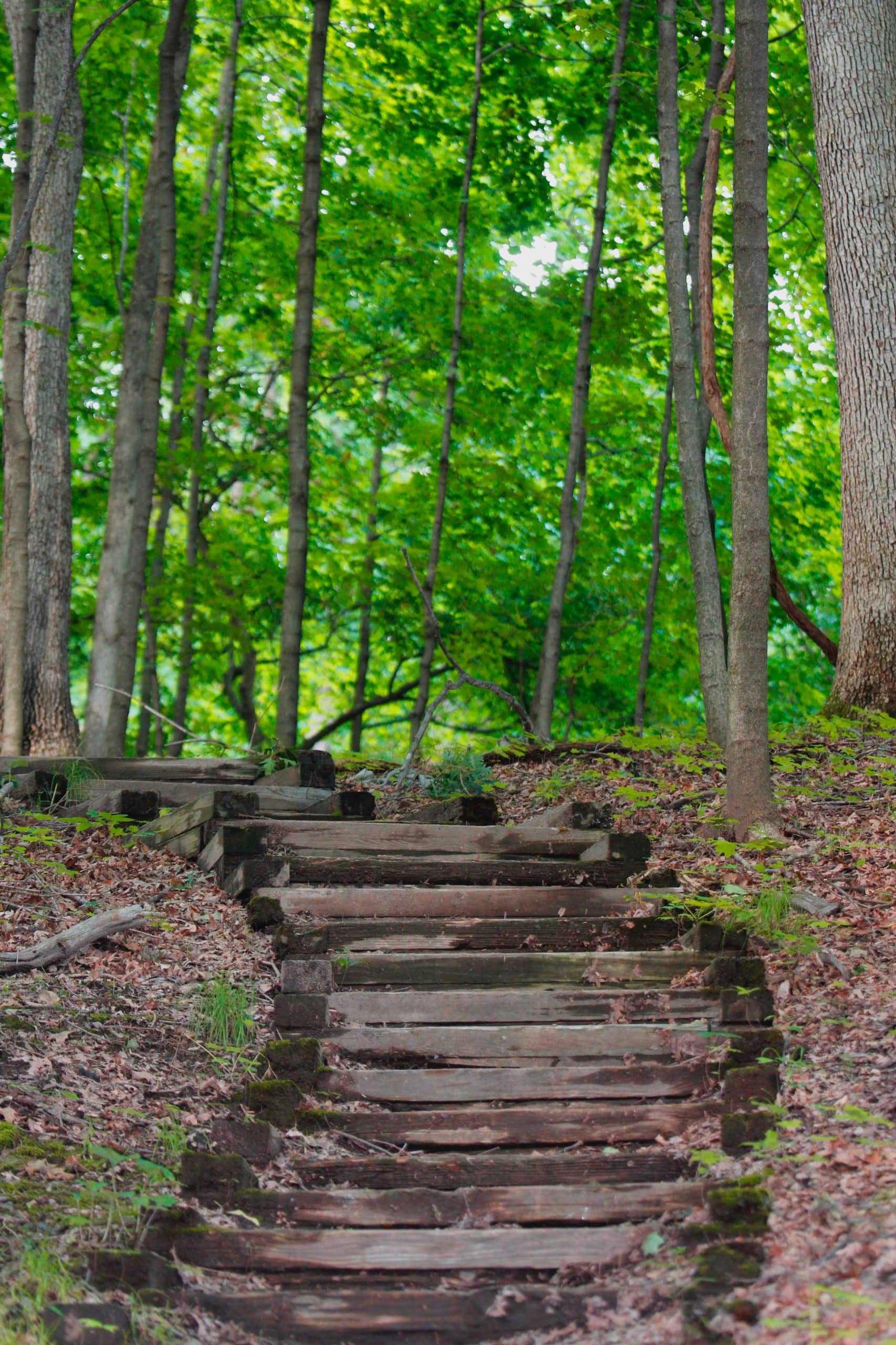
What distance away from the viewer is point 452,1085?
14.6ft

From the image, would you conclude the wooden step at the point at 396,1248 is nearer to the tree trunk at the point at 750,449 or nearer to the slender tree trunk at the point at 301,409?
the tree trunk at the point at 750,449

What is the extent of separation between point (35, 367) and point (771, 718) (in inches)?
404

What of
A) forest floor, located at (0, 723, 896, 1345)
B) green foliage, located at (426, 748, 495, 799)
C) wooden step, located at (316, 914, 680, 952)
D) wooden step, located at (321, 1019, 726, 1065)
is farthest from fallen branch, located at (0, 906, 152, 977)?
green foliage, located at (426, 748, 495, 799)

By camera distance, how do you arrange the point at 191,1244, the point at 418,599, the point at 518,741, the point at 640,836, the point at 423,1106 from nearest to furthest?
the point at 191,1244 < the point at 423,1106 < the point at 640,836 < the point at 518,741 < the point at 418,599

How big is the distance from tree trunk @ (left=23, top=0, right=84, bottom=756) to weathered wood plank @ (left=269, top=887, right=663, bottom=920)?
4262 millimetres

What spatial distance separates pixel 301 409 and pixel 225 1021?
251 inches

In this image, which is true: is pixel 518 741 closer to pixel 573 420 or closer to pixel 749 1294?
pixel 573 420

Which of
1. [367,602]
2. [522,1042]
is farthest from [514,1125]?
Result: [367,602]

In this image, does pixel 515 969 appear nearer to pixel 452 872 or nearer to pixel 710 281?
pixel 452 872

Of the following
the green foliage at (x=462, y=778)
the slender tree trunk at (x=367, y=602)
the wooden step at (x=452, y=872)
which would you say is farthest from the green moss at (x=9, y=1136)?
the slender tree trunk at (x=367, y=602)

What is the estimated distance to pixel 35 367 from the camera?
9672 millimetres

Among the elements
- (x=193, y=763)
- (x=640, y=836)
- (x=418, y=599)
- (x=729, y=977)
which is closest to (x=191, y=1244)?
(x=729, y=977)

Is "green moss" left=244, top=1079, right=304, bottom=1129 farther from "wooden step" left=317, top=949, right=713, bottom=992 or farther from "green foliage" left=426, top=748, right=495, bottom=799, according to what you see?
"green foliage" left=426, top=748, right=495, bottom=799

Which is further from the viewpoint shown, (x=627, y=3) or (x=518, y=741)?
(x=627, y=3)
